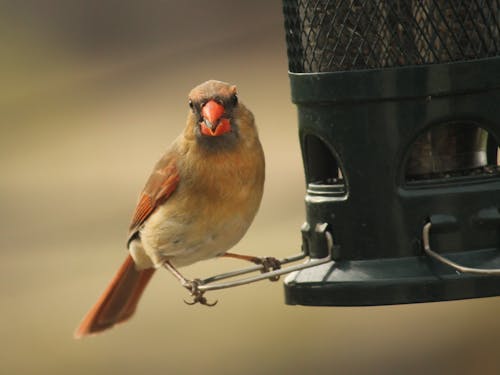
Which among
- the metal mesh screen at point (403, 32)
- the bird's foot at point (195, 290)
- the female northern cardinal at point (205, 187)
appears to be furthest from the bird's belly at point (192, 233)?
the metal mesh screen at point (403, 32)

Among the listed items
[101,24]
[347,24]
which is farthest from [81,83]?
[347,24]

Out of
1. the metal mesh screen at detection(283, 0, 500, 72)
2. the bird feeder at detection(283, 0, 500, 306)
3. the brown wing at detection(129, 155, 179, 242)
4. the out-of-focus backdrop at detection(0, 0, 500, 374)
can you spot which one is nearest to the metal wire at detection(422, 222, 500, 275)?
the bird feeder at detection(283, 0, 500, 306)

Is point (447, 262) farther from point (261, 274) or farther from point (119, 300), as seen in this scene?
point (119, 300)

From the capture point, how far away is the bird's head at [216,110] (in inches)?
168

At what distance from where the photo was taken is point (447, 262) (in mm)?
3520

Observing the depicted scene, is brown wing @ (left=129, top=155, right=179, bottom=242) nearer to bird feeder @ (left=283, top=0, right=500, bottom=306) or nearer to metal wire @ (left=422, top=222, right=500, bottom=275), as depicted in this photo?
bird feeder @ (left=283, top=0, right=500, bottom=306)

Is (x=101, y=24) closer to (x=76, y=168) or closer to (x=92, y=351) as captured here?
(x=76, y=168)

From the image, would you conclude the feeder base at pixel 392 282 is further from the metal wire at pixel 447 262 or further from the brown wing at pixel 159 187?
the brown wing at pixel 159 187

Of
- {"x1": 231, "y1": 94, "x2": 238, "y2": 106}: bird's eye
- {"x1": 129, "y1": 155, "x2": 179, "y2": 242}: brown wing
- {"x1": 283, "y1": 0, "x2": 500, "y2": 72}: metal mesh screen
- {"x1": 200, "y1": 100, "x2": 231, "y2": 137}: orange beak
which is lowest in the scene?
{"x1": 129, "y1": 155, "x2": 179, "y2": 242}: brown wing

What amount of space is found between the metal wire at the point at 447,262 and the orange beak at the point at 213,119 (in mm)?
898

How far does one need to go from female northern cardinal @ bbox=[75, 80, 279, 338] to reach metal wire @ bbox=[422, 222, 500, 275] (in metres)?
0.90

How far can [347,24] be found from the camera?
3.87 m

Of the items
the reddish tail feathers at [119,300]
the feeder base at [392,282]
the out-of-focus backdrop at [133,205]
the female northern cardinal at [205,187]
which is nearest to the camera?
the feeder base at [392,282]

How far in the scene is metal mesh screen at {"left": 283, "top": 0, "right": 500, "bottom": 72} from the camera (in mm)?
3729
